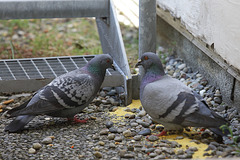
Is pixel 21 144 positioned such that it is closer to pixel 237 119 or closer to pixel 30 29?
pixel 237 119

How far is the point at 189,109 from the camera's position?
3418 mm

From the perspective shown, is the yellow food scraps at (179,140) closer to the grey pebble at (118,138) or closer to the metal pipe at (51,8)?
the grey pebble at (118,138)

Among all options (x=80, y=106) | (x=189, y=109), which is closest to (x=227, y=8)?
(x=189, y=109)

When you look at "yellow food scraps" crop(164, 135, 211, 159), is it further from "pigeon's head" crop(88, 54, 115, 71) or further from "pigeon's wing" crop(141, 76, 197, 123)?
"pigeon's head" crop(88, 54, 115, 71)

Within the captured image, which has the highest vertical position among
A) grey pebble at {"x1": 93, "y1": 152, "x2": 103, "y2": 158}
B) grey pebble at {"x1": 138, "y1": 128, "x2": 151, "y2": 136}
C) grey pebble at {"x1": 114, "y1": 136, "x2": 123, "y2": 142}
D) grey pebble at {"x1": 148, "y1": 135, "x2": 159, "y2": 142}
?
grey pebble at {"x1": 93, "y1": 152, "x2": 103, "y2": 158}

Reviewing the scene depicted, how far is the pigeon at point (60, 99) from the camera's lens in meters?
3.87

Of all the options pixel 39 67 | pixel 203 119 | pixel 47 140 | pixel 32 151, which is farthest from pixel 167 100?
pixel 39 67

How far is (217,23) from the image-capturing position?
4203mm

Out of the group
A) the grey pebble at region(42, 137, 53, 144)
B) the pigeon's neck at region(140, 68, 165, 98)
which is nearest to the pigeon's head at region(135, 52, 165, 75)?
the pigeon's neck at region(140, 68, 165, 98)

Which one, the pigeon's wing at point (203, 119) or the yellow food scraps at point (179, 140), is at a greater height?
the pigeon's wing at point (203, 119)

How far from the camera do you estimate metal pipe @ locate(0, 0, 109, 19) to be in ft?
16.5

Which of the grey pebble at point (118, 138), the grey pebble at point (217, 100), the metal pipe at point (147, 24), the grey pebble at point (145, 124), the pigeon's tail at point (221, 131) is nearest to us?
the pigeon's tail at point (221, 131)

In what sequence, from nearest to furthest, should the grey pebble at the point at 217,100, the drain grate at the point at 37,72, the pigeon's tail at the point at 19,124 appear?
1. the pigeon's tail at the point at 19,124
2. the grey pebble at the point at 217,100
3. the drain grate at the point at 37,72

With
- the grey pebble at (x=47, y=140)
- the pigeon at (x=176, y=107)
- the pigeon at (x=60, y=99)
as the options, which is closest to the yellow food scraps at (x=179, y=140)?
the pigeon at (x=176, y=107)
